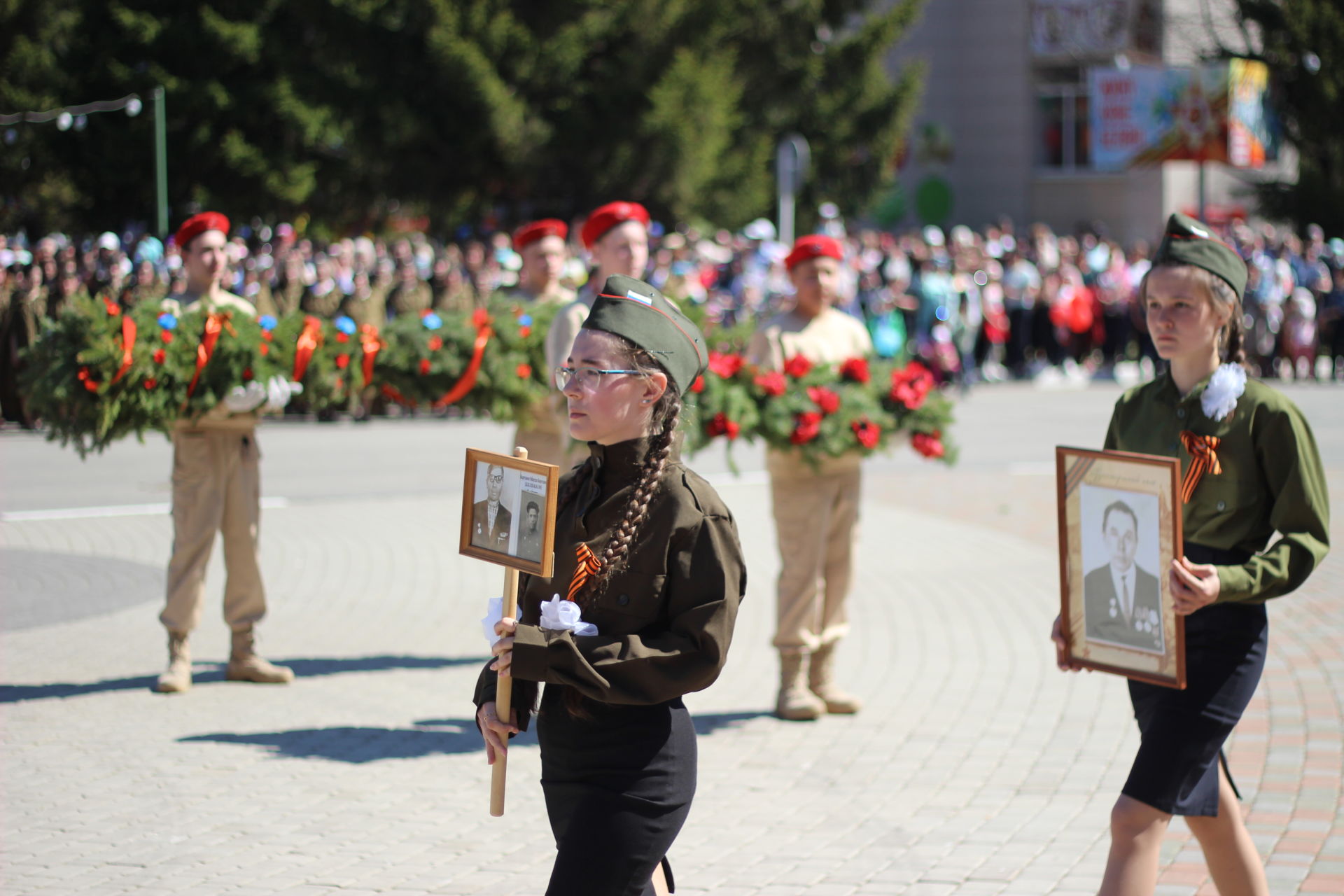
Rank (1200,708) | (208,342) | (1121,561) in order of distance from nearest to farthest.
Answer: (1121,561)
(1200,708)
(208,342)

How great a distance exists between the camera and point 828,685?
6918mm

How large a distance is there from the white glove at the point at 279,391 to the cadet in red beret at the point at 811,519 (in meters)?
2.13

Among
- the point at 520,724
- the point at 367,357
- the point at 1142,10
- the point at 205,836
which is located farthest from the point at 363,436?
the point at 1142,10

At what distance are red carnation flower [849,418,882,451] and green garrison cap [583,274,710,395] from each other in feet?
10.9

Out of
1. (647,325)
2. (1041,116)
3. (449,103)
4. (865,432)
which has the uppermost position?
(1041,116)

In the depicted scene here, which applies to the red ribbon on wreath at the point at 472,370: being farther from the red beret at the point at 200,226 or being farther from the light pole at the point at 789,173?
the light pole at the point at 789,173

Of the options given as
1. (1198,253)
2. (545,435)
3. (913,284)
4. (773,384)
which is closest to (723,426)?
(773,384)

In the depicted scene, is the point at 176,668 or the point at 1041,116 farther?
the point at 1041,116

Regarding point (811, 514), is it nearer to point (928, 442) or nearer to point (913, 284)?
point (928, 442)

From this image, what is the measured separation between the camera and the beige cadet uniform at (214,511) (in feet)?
22.8

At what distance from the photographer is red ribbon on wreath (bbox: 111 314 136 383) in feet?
21.9

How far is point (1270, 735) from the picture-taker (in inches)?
248

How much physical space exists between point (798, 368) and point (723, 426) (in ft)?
1.46

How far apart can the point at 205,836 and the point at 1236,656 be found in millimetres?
3417
